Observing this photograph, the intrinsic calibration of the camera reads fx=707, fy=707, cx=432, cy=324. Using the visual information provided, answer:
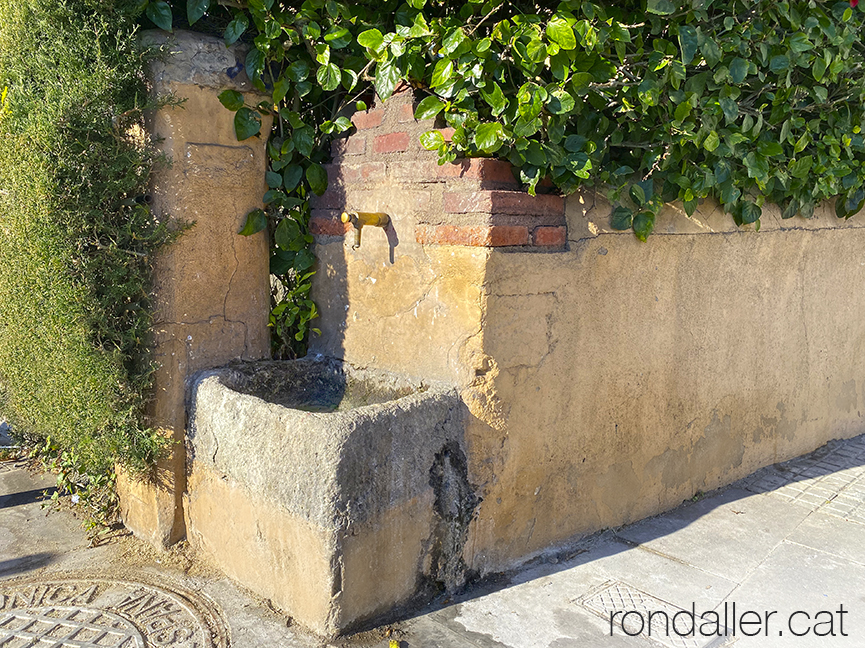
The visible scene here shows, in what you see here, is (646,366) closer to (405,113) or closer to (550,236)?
(550,236)

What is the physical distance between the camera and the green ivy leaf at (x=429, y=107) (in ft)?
8.13

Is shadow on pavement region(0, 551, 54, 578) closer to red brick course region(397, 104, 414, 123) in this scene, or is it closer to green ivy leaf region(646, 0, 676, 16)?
red brick course region(397, 104, 414, 123)

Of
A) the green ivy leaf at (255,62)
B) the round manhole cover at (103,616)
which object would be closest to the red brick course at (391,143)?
the green ivy leaf at (255,62)

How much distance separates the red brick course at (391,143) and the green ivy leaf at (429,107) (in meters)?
0.20

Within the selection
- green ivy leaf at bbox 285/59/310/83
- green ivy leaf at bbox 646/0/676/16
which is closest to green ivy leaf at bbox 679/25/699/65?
green ivy leaf at bbox 646/0/676/16

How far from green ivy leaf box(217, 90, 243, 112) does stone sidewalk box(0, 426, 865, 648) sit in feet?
5.86

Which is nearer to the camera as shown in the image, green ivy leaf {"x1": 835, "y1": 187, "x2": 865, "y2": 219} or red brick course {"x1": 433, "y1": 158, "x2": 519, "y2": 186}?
red brick course {"x1": 433, "y1": 158, "x2": 519, "y2": 186}

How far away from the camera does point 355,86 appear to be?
2.91m

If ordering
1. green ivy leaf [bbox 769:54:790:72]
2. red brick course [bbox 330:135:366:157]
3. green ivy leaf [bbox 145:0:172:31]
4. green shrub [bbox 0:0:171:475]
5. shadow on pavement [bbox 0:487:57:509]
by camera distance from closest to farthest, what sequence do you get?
green shrub [bbox 0:0:171:475], green ivy leaf [bbox 145:0:172:31], red brick course [bbox 330:135:366:157], green ivy leaf [bbox 769:54:790:72], shadow on pavement [bbox 0:487:57:509]

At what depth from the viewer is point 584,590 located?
8.54 ft

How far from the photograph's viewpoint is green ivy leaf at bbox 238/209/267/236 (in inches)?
115

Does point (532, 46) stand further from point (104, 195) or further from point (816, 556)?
point (816, 556)

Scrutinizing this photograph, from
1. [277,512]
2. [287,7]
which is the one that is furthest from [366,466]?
[287,7]

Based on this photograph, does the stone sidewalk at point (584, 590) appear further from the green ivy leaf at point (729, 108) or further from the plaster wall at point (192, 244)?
the green ivy leaf at point (729, 108)
